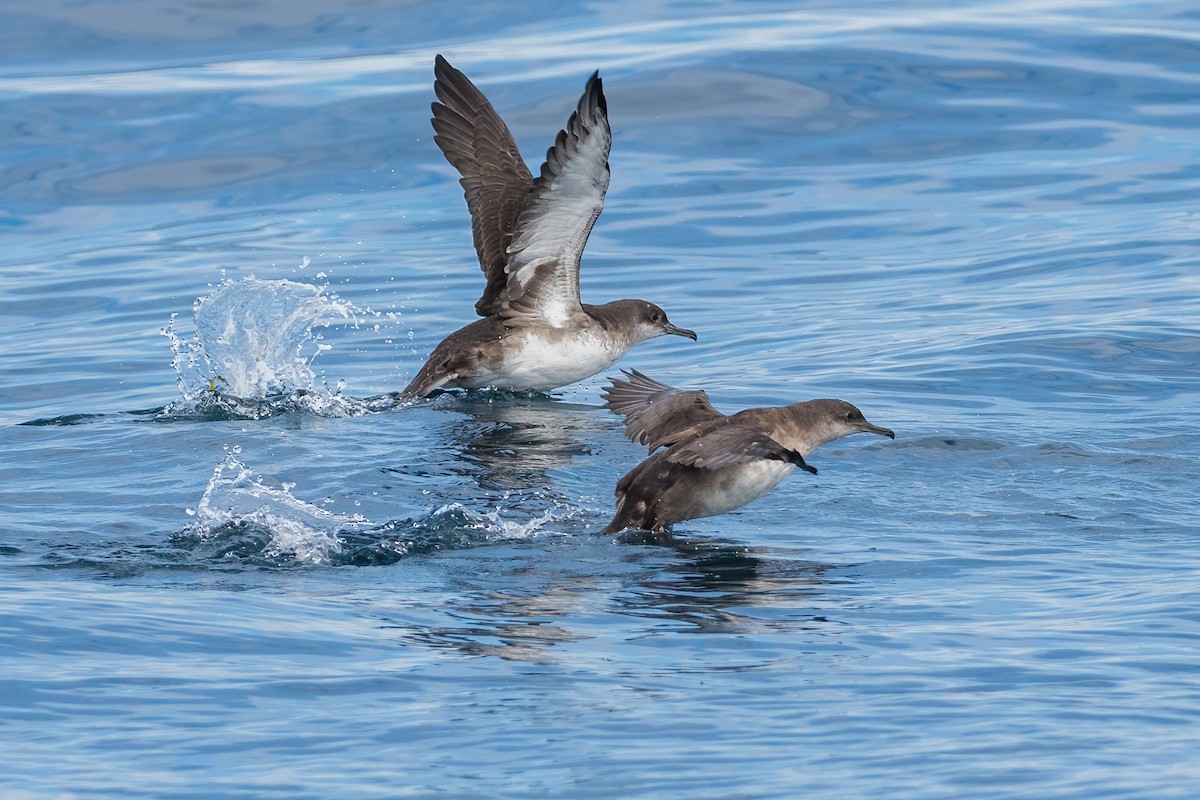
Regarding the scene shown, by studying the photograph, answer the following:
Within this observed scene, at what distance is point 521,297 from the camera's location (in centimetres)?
1249

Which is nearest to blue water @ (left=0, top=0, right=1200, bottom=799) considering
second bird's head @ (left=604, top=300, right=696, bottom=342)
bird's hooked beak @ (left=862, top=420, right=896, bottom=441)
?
bird's hooked beak @ (left=862, top=420, right=896, bottom=441)

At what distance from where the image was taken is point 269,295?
12.7 m

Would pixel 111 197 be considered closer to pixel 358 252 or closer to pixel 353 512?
pixel 358 252

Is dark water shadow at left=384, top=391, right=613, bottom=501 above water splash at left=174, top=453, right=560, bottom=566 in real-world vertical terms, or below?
below

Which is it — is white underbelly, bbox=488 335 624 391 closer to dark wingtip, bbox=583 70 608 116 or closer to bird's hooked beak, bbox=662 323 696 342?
bird's hooked beak, bbox=662 323 696 342

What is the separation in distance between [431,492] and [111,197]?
11024mm

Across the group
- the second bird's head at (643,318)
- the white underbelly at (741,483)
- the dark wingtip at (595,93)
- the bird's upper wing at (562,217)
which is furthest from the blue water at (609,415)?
the dark wingtip at (595,93)

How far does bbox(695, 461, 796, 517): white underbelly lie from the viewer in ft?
27.6

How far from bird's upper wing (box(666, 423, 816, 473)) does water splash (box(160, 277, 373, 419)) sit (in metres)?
3.88

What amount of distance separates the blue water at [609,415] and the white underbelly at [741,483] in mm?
213

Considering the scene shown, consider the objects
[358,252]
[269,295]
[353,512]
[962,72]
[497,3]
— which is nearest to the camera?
[353,512]

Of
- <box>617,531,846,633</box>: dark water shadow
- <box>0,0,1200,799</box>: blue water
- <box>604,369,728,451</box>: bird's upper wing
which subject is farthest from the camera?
<box>604,369,728,451</box>: bird's upper wing

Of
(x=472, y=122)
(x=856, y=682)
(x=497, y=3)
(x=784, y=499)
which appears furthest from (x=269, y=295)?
(x=497, y=3)

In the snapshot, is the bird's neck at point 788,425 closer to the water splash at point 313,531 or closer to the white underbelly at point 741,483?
the white underbelly at point 741,483
